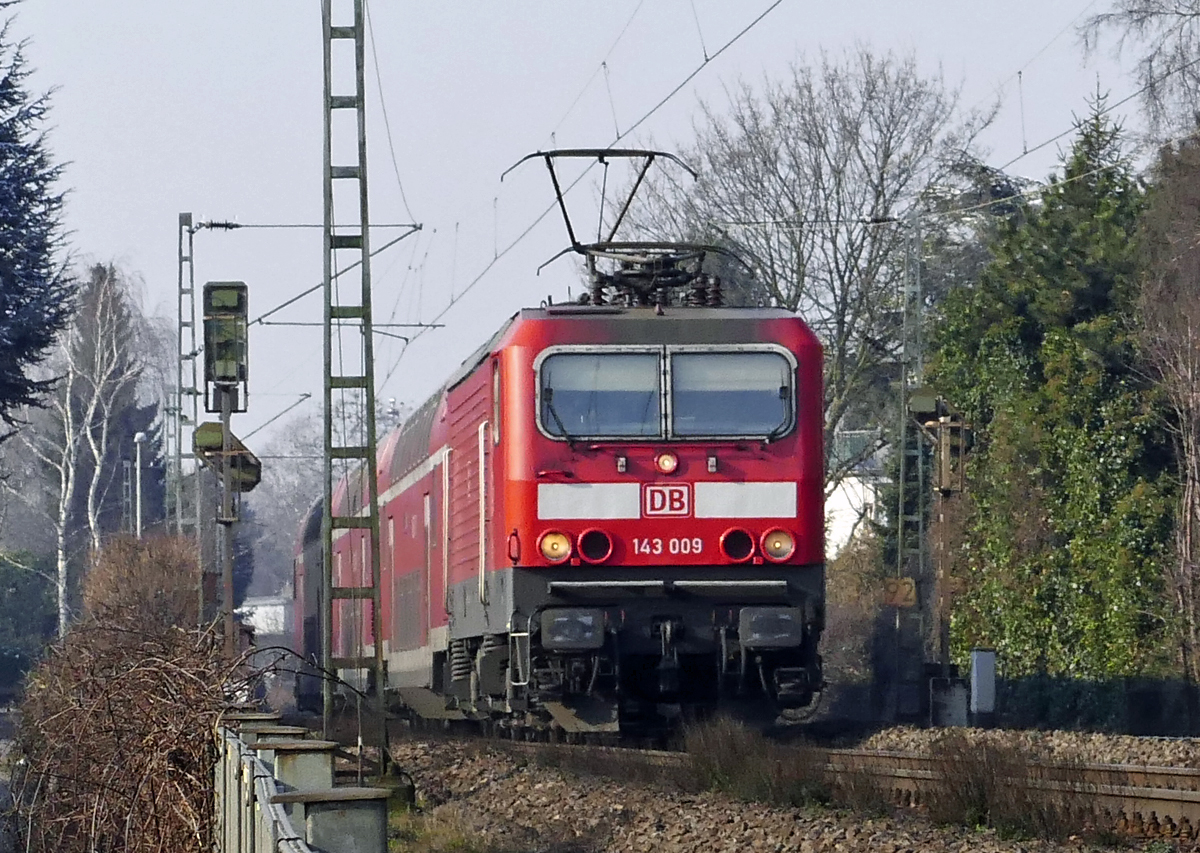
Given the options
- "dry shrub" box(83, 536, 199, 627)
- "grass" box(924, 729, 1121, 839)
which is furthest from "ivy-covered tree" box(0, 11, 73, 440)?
"grass" box(924, 729, 1121, 839)

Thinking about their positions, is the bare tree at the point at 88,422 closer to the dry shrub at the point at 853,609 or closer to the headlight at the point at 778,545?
the dry shrub at the point at 853,609

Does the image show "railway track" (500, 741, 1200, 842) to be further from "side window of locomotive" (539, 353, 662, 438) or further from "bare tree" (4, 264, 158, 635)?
"bare tree" (4, 264, 158, 635)

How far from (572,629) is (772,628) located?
1.34 metres

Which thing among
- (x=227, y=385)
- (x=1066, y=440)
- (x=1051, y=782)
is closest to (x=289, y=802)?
(x=1051, y=782)

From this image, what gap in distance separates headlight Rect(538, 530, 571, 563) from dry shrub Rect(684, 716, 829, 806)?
151cm

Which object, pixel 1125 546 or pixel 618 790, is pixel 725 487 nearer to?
pixel 618 790

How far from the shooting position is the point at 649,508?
13.2m

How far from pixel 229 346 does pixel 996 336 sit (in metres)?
14.3

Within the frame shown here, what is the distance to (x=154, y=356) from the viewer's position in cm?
7650

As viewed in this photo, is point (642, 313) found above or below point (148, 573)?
above

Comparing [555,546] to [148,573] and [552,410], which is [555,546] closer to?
[552,410]

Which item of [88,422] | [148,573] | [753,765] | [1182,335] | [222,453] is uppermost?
[88,422]

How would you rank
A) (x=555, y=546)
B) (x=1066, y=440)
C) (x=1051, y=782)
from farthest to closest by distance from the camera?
(x=1066, y=440)
(x=555, y=546)
(x=1051, y=782)

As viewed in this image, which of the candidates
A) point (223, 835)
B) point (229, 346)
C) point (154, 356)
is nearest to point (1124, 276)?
point (229, 346)
